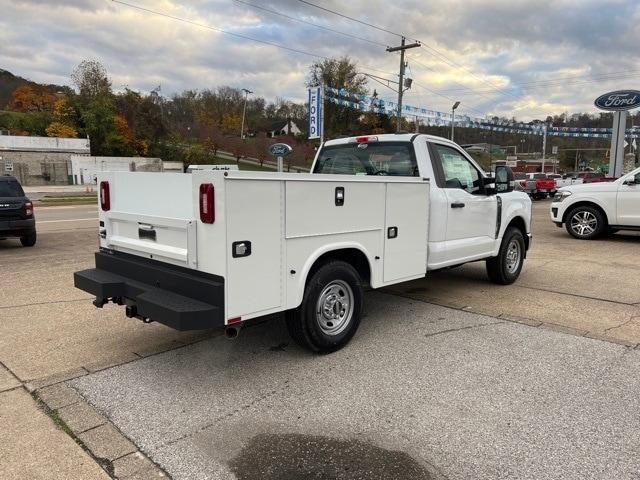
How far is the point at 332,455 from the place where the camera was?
2.99 meters

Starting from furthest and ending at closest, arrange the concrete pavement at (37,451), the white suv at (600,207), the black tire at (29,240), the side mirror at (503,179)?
the white suv at (600,207), the black tire at (29,240), the side mirror at (503,179), the concrete pavement at (37,451)

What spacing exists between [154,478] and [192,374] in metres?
1.39

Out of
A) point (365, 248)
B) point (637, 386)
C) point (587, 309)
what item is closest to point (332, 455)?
point (365, 248)

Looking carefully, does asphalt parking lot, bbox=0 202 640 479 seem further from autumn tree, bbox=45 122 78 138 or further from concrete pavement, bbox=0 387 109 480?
autumn tree, bbox=45 122 78 138

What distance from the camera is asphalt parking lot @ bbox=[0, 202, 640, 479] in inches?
115

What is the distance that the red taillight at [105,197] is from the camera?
4660 millimetres

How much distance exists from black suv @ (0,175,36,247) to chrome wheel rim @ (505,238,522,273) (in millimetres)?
9389

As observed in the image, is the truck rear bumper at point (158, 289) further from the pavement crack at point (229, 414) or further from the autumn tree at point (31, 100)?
the autumn tree at point (31, 100)

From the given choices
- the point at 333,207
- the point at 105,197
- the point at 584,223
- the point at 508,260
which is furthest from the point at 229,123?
the point at 333,207

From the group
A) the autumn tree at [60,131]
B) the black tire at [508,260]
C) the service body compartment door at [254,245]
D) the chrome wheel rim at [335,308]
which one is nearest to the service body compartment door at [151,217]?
the service body compartment door at [254,245]

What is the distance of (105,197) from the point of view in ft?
15.4

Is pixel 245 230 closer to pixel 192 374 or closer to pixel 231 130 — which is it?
pixel 192 374

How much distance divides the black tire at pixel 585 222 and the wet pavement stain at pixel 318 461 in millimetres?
11222

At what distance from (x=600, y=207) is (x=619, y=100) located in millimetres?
13418
